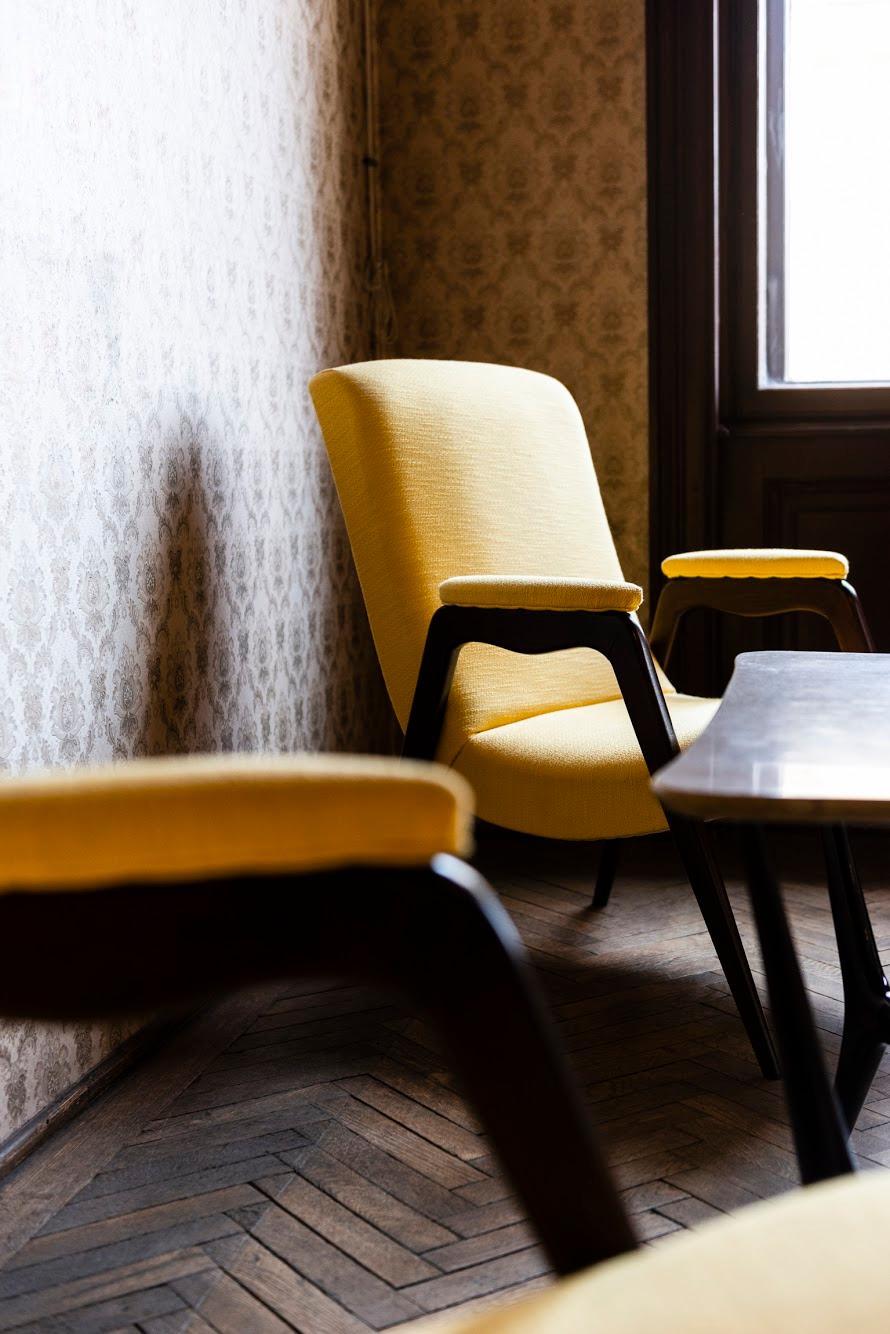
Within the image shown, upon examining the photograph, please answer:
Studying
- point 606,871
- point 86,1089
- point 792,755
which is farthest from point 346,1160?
point 606,871

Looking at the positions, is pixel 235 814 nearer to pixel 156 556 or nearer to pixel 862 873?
pixel 156 556

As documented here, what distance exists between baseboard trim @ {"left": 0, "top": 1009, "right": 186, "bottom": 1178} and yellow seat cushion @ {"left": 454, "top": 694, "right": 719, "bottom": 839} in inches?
22.1

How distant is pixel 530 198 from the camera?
9.75ft

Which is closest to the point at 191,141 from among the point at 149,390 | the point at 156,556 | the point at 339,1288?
the point at 149,390

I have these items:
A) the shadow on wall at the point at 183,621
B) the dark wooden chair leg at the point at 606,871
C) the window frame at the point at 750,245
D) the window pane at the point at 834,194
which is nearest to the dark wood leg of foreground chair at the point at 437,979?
the shadow on wall at the point at 183,621

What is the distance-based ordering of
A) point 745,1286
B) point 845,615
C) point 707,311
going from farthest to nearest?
point 707,311 → point 845,615 → point 745,1286

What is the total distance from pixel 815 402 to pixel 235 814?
2.67 metres

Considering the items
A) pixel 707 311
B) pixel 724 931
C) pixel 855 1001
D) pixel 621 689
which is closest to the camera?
pixel 855 1001

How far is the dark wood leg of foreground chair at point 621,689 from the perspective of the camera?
165 centimetres

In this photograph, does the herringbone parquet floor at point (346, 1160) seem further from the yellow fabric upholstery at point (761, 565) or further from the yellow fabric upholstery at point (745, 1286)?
the yellow fabric upholstery at point (745, 1286)

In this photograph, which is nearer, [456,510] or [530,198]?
[456,510]

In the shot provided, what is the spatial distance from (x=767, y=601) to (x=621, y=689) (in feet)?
1.81

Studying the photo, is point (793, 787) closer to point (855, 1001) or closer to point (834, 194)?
point (855, 1001)

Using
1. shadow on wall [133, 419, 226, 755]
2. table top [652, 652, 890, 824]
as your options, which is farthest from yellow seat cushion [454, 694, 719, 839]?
table top [652, 652, 890, 824]
